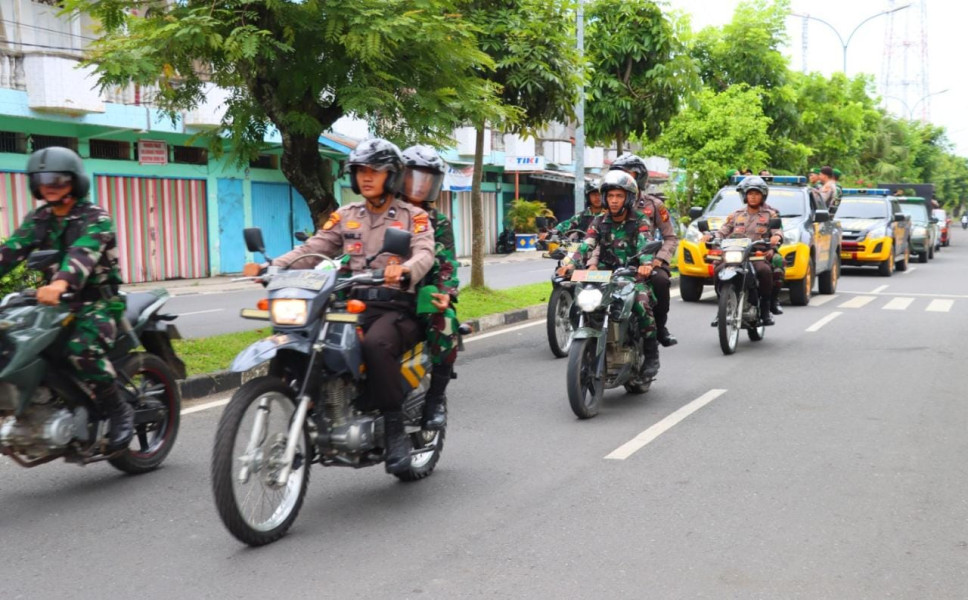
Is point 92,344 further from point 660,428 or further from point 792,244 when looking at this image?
point 792,244

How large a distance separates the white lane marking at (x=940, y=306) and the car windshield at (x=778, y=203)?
242 cm

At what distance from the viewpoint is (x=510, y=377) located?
9.43m

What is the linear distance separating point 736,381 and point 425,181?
4.45 meters

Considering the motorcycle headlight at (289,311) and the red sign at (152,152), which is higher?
the red sign at (152,152)

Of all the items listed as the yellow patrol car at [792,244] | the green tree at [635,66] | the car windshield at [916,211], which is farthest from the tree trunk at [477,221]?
the car windshield at [916,211]

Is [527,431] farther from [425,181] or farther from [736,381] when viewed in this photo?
[736,381]

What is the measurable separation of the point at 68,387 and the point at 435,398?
6.21 ft

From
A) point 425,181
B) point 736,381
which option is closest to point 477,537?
point 425,181

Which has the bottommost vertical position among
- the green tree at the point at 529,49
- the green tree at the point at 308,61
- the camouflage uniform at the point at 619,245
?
the camouflage uniform at the point at 619,245

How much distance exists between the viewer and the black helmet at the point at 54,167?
17.1 ft

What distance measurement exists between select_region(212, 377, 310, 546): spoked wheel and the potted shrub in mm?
31774

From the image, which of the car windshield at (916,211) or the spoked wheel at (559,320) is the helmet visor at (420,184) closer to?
the spoked wheel at (559,320)

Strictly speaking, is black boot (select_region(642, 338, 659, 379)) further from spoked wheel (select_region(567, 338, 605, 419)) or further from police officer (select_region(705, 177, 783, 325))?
police officer (select_region(705, 177, 783, 325))

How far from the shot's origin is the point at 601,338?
755 centimetres
